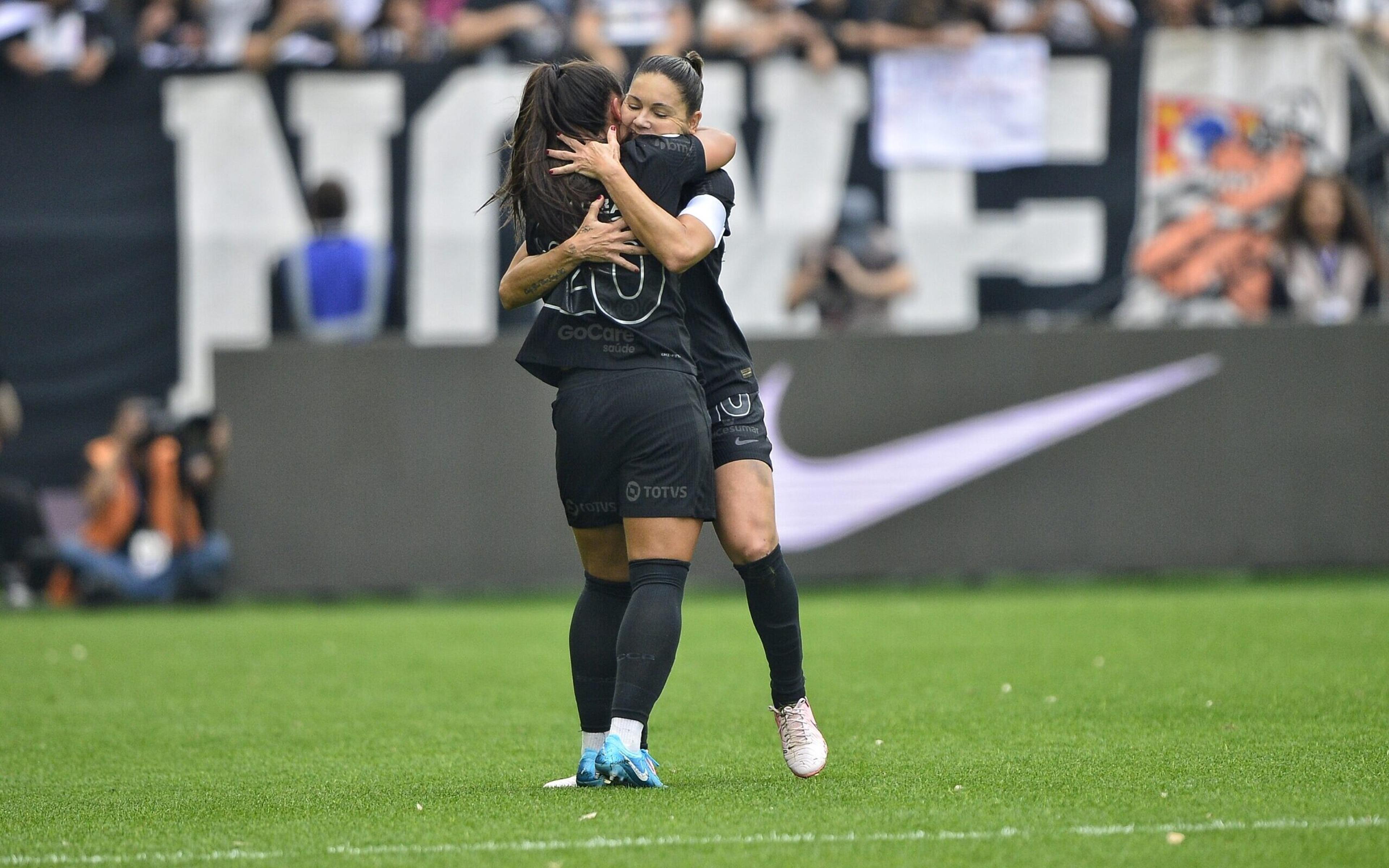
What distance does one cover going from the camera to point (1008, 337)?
1115 cm

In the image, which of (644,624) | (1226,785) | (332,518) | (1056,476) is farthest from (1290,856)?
(332,518)

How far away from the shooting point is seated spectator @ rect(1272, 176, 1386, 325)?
11797 millimetres

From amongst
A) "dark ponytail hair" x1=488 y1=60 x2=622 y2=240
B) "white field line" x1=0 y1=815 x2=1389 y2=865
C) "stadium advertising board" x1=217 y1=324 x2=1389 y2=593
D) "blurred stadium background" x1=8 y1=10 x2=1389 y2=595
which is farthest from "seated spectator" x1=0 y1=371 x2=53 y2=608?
"white field line" x1=0 y1=815 x2=1389 y2=865

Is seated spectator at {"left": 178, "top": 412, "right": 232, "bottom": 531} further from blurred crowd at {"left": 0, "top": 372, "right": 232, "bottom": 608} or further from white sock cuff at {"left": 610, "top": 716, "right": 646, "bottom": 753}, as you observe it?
white sock cuff at {"left": 610, "top": 716, "right": 646, "bottom": 753}

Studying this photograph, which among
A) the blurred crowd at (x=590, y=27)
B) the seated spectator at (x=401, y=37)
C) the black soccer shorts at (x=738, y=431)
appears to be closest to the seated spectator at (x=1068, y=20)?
the blurred crowd at (x=590, y=27)

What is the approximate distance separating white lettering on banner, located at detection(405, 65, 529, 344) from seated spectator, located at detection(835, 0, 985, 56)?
2532 mm

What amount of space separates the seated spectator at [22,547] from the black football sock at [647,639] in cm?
805

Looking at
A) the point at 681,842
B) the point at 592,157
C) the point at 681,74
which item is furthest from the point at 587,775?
the point at 681,74

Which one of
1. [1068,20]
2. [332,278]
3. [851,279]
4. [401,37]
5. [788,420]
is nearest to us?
[788,420]

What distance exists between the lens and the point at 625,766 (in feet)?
15.3

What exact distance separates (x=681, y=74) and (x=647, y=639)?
150 centimetres

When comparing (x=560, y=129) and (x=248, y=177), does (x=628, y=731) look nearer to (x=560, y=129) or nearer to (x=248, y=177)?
(x=560, y=129)

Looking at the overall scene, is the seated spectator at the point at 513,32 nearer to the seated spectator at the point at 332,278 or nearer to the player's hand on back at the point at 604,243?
the seated spectator at the point at 332,278

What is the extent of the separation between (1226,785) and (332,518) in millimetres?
7373
